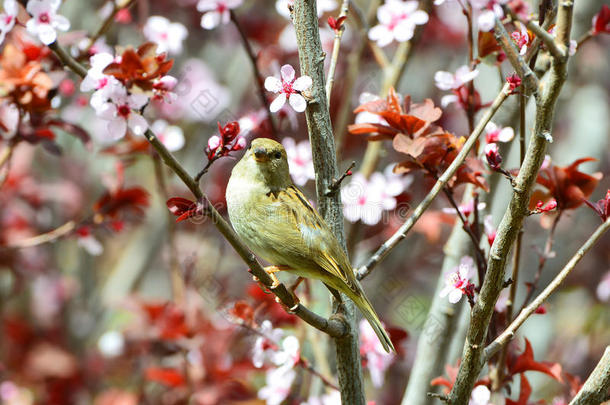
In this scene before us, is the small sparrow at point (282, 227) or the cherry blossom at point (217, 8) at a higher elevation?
the cherry blossom at point (217, 8)

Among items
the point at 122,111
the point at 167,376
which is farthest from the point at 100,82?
the point at 167,376

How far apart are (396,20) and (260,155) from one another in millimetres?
641

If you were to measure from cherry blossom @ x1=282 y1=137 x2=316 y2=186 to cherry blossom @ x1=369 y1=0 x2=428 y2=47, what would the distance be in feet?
1.61

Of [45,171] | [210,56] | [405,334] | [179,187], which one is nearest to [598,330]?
[405,334]

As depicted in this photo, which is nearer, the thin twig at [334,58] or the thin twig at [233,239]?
the thin twig at [233,239]

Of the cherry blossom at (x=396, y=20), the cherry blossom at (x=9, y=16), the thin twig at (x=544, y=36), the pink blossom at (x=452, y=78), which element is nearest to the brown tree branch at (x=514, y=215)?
the thin twig at (x=544, y=36)

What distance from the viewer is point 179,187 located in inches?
167

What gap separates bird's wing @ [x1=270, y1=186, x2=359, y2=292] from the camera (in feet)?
5.61

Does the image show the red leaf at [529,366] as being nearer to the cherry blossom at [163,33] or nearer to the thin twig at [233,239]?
the thin twig at [233,239]

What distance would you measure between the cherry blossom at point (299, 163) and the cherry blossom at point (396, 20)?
1.61ft

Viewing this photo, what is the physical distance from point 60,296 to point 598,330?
3.27 metres

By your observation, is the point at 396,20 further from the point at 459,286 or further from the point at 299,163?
the point at 459,286

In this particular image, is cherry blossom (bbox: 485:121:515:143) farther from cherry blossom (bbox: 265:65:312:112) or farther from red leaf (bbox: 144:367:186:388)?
red leaf (bbox: 144:367:186:388)

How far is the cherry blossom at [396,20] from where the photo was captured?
2.07 meters
